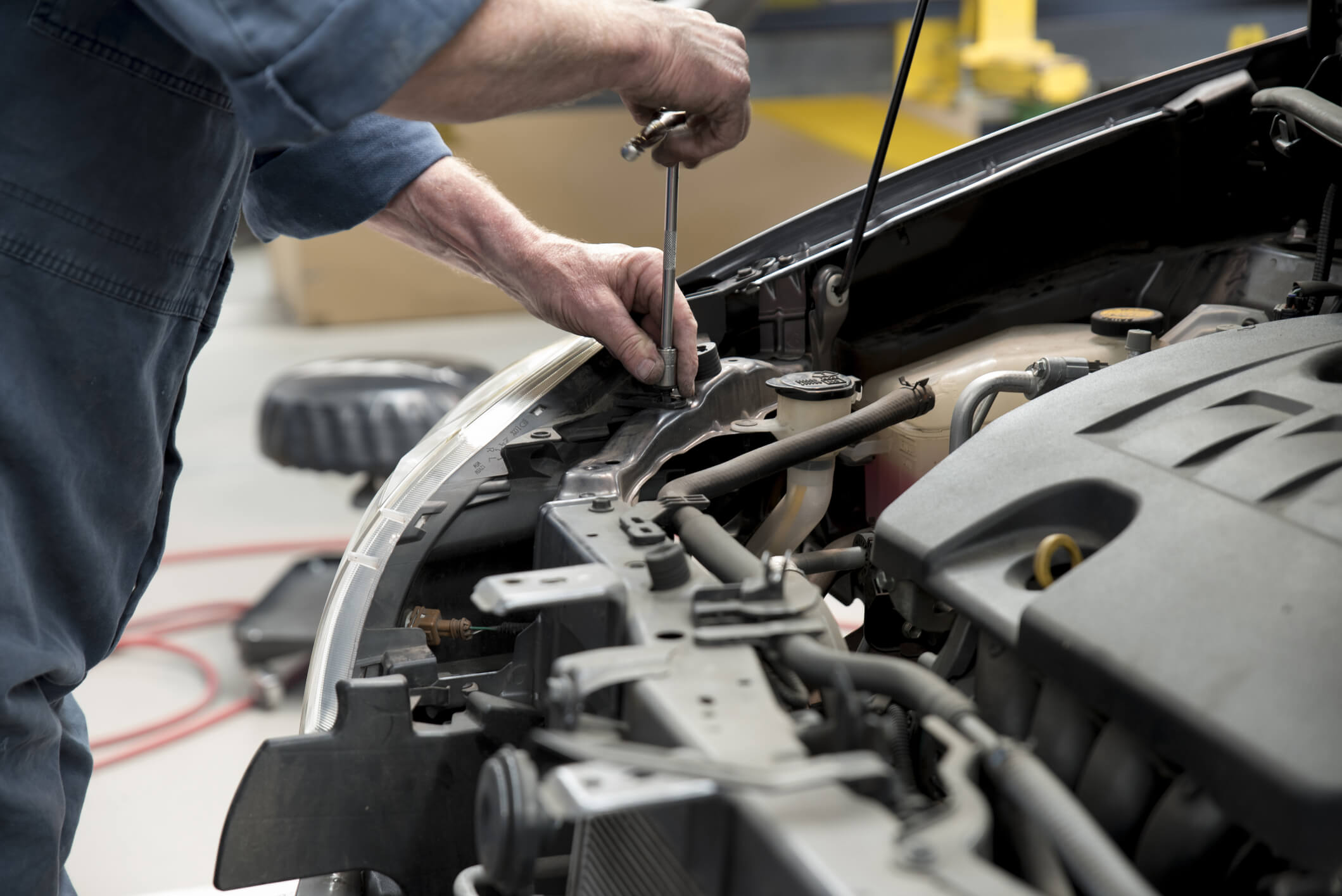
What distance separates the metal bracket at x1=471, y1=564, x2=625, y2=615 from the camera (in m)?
0.74

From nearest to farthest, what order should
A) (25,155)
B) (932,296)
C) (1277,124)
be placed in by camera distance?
(25,155), (1277,124), (932,296)

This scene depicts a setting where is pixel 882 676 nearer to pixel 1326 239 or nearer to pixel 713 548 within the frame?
pixel 713 548

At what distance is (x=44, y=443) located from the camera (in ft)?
3.04

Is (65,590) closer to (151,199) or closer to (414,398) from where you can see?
(151,199)

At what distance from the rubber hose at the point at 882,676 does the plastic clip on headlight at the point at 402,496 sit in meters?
0.46

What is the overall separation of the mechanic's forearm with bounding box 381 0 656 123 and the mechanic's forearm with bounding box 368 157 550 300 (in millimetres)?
449

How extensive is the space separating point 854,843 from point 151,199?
754 millimetres

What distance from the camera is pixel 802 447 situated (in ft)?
3.42

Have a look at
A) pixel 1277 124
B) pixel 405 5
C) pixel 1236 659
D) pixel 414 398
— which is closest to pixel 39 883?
pixel 405 5

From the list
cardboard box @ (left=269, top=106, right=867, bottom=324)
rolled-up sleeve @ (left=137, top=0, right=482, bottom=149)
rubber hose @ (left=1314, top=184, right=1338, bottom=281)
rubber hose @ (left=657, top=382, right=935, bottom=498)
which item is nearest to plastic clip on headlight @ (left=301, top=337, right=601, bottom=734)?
rubber hose @ (left=657, top=382, right=935, bottom=498)

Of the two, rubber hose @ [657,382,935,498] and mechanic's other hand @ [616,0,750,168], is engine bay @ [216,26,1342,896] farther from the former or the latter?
mechanic's other hand @ [616,0,750,168]

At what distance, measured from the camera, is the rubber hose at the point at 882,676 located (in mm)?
638

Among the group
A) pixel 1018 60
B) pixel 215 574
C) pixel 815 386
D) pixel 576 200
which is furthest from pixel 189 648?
pixel 576 200

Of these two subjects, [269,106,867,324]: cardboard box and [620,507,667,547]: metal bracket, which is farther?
[269,106,867,324]: cardboard box
